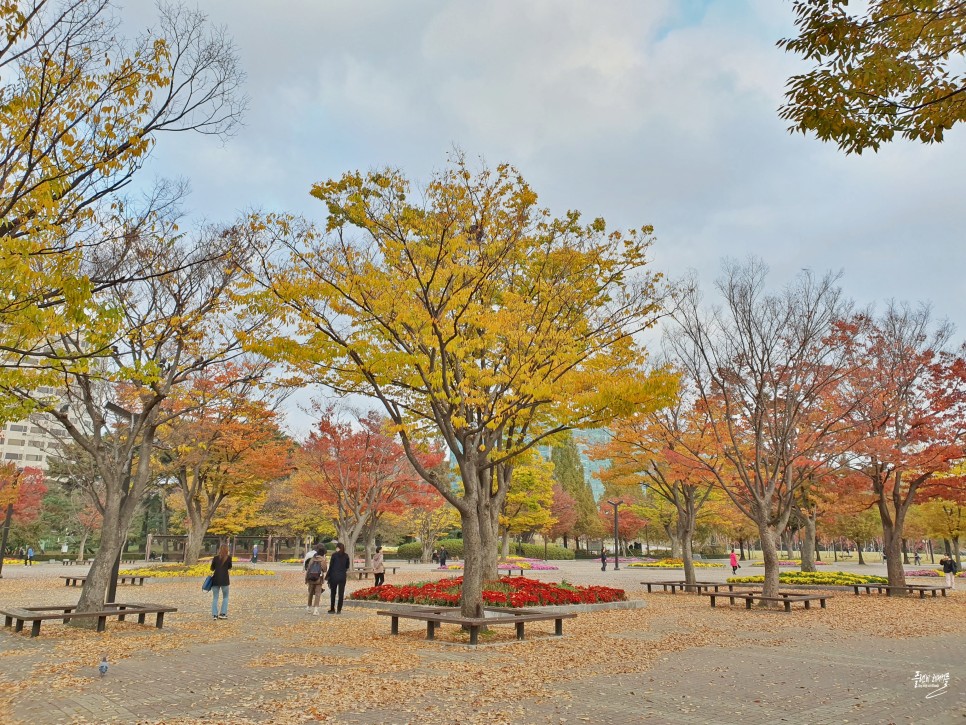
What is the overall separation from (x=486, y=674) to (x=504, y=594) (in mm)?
6910

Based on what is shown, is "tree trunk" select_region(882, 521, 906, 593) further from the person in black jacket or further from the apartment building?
the apartment building

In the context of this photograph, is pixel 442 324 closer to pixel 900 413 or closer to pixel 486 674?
pixel 486 674

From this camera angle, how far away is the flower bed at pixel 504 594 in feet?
48.8

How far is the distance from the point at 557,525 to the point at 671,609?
4610cm

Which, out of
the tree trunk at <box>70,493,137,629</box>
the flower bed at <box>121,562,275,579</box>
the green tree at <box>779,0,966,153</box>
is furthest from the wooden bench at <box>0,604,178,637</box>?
the flower bed at <box>121,562,275,579</box>

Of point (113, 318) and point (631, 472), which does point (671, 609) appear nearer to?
point (631, 472)

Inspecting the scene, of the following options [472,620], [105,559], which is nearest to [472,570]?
[472,620]

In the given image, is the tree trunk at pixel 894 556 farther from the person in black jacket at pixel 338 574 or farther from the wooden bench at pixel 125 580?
the wooden bench at pixel 125 580

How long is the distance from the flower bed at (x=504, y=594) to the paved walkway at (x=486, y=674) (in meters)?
2.01

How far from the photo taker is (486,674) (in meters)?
8.20

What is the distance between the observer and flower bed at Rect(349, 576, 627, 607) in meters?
14.9

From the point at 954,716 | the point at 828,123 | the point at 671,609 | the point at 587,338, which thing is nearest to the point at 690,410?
the point at 671,609

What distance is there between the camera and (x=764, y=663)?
922 cm

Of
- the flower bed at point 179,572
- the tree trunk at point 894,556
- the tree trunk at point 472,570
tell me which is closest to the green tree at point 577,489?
the flower bed at point 179,572
